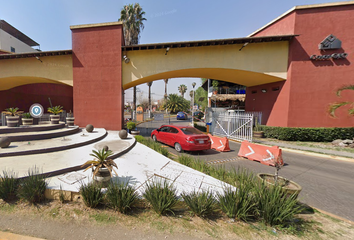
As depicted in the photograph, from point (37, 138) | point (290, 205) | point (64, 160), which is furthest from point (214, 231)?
point (37, 138)

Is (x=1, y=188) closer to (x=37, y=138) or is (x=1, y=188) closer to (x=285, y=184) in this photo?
(x=37, y=138)

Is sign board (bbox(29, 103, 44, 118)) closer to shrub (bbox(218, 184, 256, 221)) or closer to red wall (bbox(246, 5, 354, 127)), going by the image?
shrub (bbox(218, 184, 256, 221))

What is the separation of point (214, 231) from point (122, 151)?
518cm

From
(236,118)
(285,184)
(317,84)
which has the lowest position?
(285,184)

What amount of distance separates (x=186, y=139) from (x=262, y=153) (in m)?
3.84

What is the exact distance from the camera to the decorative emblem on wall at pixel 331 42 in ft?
37.1

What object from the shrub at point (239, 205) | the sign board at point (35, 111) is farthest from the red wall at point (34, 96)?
the shrub at point (239, 205)

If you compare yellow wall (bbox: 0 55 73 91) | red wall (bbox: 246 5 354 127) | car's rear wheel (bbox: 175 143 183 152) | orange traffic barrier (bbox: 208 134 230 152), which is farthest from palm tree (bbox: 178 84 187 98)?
car's rear wheel (bbox: 175 143 183 152)

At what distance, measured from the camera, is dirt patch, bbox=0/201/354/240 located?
8.91ft

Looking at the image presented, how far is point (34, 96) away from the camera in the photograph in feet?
61.2

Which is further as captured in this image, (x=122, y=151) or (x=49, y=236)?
(x=122, y=151)

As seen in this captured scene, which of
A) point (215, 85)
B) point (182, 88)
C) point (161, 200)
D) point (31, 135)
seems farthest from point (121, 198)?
point (182, 88)

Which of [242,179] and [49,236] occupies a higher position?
[242,179]

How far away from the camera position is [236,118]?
12.5m
